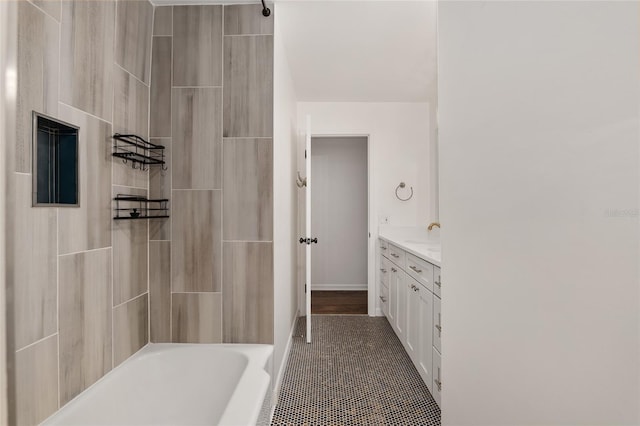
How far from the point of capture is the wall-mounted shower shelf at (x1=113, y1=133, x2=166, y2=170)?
1574 mm

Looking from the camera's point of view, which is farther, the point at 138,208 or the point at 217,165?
the point at 217,165

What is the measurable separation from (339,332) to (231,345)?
59.8 inches

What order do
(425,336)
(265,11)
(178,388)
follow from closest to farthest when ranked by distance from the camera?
(178,388)
(265,11)
(425,336)

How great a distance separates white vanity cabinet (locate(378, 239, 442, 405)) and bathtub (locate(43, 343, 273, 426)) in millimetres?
986

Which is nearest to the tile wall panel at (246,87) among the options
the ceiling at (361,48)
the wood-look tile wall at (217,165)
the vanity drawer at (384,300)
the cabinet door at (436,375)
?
the wood-look tile wall at (217,165)

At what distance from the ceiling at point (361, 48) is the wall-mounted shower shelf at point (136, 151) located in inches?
44.4

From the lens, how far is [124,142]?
1.64m

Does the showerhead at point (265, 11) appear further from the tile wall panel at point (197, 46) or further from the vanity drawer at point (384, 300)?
the vanity drawer at point (384, 300)

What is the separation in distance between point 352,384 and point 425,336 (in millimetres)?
589

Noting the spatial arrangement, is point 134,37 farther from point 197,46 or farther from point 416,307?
point 416,307

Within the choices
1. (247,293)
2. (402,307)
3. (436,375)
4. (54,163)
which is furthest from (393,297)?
(54,163)

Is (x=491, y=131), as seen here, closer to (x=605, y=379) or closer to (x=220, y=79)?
(x=605, y=379)

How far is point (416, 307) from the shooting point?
2348 millimetres

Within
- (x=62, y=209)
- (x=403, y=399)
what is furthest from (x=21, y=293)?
(x=403, y=399)
